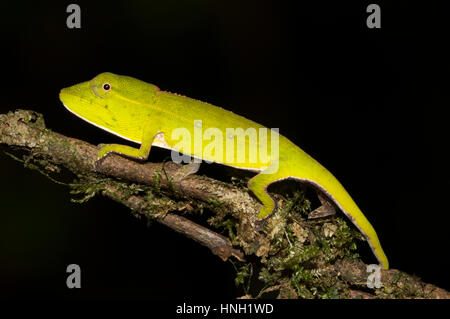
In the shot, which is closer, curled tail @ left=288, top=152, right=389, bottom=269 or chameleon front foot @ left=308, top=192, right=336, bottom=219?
curled tail @ left=288, top=152, right=389, bottom=269

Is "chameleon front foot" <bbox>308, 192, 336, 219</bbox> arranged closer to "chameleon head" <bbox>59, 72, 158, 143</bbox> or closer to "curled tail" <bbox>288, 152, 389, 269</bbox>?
"curled tail" <bbox>288, 152, 389, 269</bbox>

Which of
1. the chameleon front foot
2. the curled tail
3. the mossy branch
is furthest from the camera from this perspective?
the chameleon front foot

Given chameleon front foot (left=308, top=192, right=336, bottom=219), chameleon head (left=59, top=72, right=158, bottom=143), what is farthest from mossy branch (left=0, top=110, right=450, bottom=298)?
chameleon head (left=59, top=72, right=158, bottom=143)

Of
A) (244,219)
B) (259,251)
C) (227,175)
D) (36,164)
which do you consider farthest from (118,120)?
(259,251)

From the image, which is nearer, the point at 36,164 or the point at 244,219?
the point at 244,219

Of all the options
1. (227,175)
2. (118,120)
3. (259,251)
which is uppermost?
(118,120)

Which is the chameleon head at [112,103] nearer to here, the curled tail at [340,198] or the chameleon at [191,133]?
the chameleon at [191,133]

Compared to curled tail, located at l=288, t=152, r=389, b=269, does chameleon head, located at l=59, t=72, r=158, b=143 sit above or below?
→ above

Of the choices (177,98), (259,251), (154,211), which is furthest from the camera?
(177,98)

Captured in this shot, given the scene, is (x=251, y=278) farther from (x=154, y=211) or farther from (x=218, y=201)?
(x=154, y=211)
